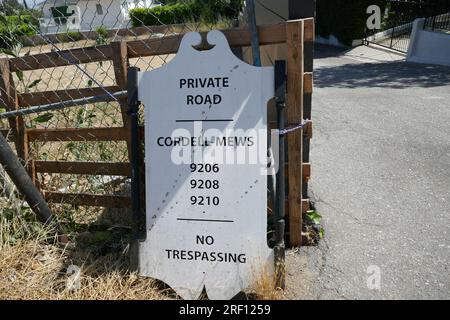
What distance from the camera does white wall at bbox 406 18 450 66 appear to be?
37.7ft

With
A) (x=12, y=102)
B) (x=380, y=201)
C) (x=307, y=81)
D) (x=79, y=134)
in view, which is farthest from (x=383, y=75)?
(x=12, y=102)


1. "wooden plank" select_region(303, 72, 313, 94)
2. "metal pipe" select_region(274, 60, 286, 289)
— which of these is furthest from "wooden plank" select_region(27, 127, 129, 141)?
"wooden plank" select_region(303, 72, 313, 94)

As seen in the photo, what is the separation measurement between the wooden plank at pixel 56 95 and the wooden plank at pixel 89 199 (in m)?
0.76

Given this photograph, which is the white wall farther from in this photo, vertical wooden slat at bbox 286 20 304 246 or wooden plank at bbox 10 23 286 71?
wooden plank at bbox 10 23 286 71

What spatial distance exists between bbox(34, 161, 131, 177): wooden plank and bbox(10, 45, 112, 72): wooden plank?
0.77 metres

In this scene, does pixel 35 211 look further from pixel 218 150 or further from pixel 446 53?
pixel 446 53

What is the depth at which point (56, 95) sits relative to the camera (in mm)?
3076

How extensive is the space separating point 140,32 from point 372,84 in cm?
711

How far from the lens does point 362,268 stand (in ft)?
8.61

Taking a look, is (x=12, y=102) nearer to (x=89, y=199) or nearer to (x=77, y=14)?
(x=77, y=14)

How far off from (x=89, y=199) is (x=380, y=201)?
243cm

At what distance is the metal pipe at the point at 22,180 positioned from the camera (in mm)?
2699

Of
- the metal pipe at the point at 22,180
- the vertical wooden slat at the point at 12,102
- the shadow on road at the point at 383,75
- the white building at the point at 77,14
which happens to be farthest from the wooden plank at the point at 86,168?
the shadow on road at the point at 383,75

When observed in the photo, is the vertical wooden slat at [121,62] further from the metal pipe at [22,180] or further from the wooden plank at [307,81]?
the wooden plank at [307,81]
